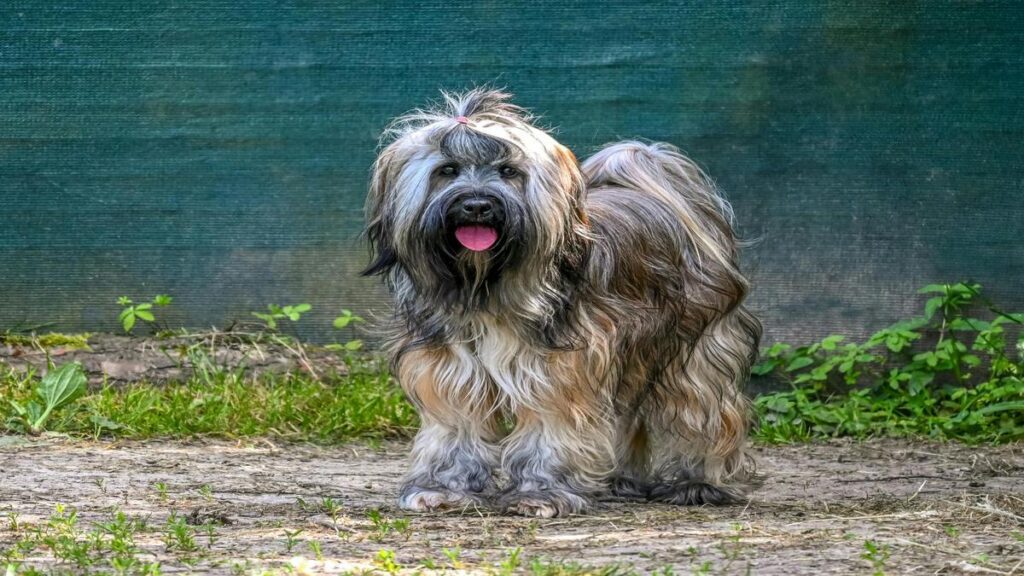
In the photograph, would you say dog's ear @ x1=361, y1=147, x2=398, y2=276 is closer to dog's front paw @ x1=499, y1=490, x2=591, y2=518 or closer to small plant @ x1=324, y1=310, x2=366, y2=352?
dog's front paw @ x1=499, y1=490, x2=591, y2=518

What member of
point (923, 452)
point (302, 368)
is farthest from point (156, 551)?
point (923, 452)

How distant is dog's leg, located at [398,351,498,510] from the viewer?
15.6 ft

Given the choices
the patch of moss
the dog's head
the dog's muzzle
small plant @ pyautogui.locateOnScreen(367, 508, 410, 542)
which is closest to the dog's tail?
the dog's head

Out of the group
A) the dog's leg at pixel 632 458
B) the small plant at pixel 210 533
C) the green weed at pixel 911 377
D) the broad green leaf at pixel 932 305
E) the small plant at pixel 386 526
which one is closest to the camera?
the small plant at pixel 210 533

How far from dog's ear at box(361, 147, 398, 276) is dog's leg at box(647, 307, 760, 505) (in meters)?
1.13

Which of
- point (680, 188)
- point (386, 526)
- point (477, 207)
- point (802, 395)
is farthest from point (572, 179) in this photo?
point (802, 395)

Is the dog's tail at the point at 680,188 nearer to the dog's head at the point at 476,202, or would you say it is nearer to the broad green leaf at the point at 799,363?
the dog's head at the point at 476,202

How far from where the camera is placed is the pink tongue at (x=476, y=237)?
14.7ft

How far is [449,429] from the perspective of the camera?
190 inches

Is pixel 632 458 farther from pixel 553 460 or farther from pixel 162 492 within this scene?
pixel 162 492

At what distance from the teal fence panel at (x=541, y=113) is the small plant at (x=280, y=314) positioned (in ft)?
0.99

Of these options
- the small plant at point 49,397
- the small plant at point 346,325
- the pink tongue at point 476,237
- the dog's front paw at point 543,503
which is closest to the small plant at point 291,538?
the dog's front paw at point 543,503

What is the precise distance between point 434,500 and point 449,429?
25 cm

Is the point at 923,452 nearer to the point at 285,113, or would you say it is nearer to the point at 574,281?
the point at 574,281
